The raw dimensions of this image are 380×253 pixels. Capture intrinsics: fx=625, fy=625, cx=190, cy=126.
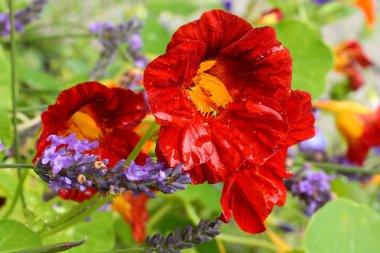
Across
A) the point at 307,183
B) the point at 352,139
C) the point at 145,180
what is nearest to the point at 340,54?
the point at 352,139

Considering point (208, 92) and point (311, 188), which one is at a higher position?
point (208, 92)

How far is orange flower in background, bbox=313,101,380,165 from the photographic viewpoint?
96 centimetres

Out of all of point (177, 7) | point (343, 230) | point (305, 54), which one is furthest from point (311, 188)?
point (177, 7)

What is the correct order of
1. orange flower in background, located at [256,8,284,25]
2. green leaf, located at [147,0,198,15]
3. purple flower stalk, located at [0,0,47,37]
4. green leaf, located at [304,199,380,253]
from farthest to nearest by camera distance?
green leaf, located at [147,0,198,15] → orange flower in background, located at [256,8,284,25] → purple flower stalk, located at [0,0,47,37] → green leaf, located at [304,199,380,253]

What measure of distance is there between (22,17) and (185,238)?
0.37 meters

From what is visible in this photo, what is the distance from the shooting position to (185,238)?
1.50ft

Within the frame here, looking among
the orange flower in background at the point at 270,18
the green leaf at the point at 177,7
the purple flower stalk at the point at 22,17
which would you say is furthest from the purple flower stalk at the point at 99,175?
the green leaf at the point at 177,7

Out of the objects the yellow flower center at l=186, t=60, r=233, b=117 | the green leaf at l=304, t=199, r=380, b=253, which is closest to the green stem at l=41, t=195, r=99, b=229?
the yellow flower center at l=186, t=60, r=233, b=117

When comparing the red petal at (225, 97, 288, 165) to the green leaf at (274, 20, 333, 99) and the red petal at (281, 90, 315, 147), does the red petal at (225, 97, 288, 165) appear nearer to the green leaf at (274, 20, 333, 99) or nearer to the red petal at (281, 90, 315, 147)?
the red petal at (281, 90, 315, 147)

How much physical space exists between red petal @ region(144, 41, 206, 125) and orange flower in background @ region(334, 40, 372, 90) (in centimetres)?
84

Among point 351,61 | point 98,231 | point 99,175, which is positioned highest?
point 99,175

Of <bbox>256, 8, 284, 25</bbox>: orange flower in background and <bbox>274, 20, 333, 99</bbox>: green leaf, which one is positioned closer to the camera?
<bbox>274, 20, 333, 99</bbox>: green leaf

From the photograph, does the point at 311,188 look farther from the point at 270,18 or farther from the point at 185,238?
the point at 270,18

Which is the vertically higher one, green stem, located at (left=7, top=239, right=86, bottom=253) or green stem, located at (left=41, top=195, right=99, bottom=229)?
green stem, located at (left=7, top=239, right=86, bottom=253)
